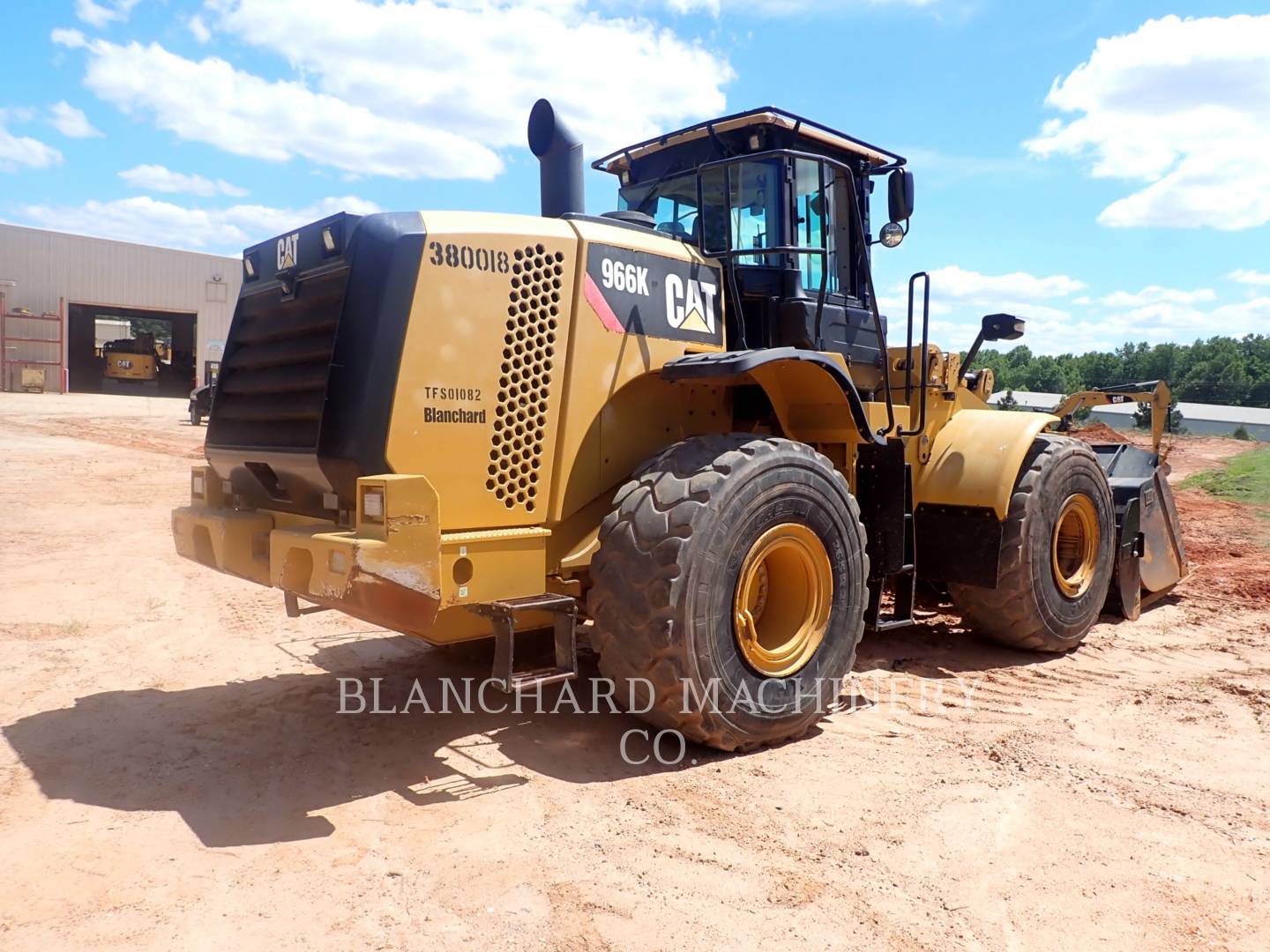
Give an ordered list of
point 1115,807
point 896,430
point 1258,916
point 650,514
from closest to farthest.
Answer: point 1258,916 → point 1115,807 → point 650,514 → point 896,430

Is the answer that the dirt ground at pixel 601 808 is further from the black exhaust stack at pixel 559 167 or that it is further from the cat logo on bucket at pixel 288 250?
the black exhaust stack at pixel 559 167

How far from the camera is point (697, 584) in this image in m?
4.15

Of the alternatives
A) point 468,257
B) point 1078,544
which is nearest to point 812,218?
point 468,257

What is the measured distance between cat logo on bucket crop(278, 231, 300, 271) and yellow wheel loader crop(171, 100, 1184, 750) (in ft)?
0.05

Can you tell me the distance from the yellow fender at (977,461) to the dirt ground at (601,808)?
111 centimetres

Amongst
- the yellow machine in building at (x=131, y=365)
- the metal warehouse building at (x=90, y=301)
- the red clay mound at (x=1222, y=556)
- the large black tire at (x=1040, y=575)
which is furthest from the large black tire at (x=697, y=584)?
the yellow machine in building at (x=131, y=365)

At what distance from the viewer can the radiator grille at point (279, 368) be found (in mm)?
4207


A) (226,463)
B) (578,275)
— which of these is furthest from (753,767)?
(226,463)

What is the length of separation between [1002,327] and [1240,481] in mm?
15566

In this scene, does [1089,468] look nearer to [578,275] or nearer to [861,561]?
[861,561]

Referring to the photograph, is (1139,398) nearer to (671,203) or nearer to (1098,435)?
(671,203)

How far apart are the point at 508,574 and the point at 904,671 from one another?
306 cm

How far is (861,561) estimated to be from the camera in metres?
5.04

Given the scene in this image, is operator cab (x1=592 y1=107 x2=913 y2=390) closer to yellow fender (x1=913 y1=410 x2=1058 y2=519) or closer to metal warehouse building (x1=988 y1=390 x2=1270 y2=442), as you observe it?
yellow fender (x1=913 y1=410 x2=1058 y2=519)
